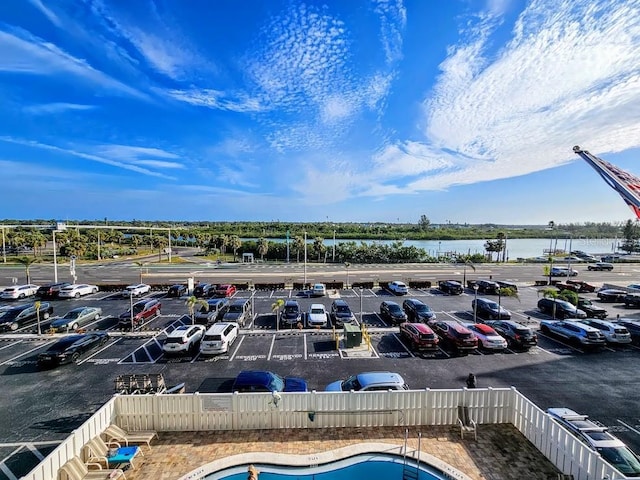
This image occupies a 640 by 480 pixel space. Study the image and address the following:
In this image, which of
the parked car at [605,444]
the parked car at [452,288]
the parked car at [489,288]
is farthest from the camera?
the parked car at [489,288]

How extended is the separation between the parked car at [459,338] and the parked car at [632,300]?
2185cm

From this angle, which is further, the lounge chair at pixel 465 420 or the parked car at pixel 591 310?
the parked car at pixel 591 310

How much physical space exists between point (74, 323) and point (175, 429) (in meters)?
16.0

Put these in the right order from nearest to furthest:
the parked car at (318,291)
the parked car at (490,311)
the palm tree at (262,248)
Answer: the parked car at (490,311)
the parked car at (318,291)
the palm tree at (262,248)

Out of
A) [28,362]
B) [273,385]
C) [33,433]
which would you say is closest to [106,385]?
[33,433]

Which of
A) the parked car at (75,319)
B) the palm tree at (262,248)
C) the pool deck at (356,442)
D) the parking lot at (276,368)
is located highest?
the palm tree at (262,248)

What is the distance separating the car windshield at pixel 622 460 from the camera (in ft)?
24.5

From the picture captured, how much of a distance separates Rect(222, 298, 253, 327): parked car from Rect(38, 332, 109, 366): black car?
700 cm

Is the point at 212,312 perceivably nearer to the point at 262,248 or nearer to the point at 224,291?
the point at 224,291

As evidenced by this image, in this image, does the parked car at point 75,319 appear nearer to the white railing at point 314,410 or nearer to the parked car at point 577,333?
the white railing at point 314,410

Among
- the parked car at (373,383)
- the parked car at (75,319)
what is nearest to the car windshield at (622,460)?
the parked car at (373,383)

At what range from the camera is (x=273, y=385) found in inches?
443

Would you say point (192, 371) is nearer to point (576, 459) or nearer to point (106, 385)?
point (106, 385)

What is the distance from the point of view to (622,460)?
7.72 m
